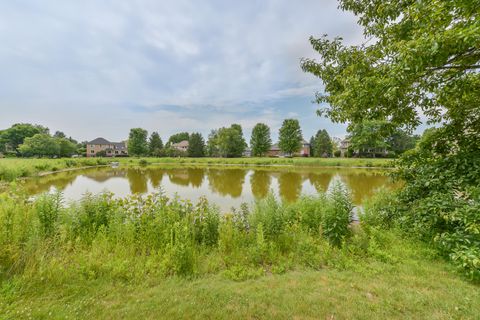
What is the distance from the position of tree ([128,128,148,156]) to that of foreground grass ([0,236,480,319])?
4809cm

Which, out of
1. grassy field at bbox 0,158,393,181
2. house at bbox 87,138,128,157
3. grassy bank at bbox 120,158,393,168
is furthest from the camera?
house at bbox 87,138,128,157

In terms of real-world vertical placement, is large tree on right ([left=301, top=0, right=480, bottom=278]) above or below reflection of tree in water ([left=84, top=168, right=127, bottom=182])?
above

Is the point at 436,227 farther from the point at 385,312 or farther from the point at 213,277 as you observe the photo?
the point at 213,277

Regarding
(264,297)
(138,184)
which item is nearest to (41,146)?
(138,184)

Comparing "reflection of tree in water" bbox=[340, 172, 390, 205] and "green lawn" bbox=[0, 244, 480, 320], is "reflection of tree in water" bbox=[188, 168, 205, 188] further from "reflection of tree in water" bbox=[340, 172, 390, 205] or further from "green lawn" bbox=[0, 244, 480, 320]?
"green lawn" bbox=[0, 244, 480, 320]

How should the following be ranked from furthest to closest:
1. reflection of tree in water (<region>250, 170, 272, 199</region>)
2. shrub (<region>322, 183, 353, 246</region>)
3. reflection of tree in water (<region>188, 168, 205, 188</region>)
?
reflection of tree in water (<region>188, 168, 205, 188</region>)
reflection of tree in water (<region>250, 170, 272, 199</region>)
shrub (<region>322, 183, 353, 246</region>)

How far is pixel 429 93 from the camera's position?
10.2ft

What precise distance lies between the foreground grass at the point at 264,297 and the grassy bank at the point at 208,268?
0.04ft

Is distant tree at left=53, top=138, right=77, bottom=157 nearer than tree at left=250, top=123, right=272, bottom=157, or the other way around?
tree at left=250, top=123, right=272, bottom=157

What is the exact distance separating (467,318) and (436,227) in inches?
71.7

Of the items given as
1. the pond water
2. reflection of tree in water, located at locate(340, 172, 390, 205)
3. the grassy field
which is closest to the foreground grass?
the pond water

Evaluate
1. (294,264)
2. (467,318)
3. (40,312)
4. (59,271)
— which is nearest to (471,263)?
(467,318)

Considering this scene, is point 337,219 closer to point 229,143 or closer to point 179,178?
point 179,178

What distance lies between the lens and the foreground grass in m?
2.09
